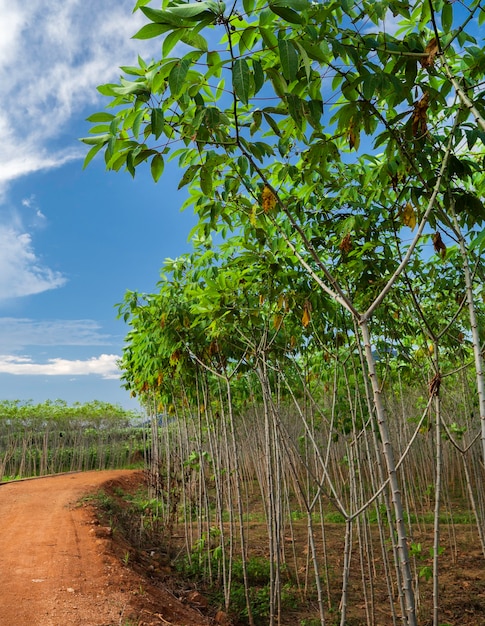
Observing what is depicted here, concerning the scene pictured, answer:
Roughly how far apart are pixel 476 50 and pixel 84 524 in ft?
27.5

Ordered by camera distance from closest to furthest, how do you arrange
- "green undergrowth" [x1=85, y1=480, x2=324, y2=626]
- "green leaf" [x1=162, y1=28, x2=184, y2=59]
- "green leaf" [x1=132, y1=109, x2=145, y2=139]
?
"green leaf" [x1=162, y1=28, x2=184, y2=59] → "green leaf" [x1=132, y1=109, x2=145, y2=139] → "green undergrowth" [x1=85, y1=480, x2=324, y2=626]

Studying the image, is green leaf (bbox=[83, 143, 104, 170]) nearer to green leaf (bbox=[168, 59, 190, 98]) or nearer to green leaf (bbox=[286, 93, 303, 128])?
green leaf (bbox=[168, 59, 190, 98])

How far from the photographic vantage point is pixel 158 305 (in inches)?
201

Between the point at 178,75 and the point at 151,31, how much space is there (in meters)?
0.15

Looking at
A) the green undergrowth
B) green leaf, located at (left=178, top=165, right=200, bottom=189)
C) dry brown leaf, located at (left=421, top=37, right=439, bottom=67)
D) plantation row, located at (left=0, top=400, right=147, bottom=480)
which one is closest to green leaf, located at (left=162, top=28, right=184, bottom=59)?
green leaf, located at (left=178, top=165, right=200, bottom=189)

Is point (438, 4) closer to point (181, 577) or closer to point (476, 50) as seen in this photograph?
point (476, 50)

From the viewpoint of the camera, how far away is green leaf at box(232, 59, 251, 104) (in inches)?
54.9

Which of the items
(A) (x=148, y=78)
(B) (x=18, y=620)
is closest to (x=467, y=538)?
(B) (x=18, y=620)

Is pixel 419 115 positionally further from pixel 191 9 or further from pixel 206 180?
pixel 191 9

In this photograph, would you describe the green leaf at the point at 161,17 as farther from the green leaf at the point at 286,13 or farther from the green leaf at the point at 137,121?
the green leaf at the point at 137,121

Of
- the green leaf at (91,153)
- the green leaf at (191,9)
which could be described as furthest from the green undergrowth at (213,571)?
the green leaf at (191,9)

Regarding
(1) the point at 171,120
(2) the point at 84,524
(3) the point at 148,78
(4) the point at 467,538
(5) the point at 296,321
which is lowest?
(4) the point at 467,538

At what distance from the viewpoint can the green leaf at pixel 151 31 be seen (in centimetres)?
130

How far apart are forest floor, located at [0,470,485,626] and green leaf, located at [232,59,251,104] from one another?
4.16 meters
